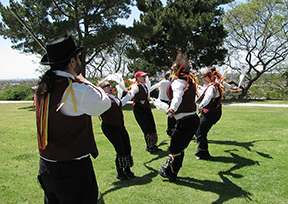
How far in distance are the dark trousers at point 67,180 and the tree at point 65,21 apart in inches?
571

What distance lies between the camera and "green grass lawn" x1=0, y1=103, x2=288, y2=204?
3684mm

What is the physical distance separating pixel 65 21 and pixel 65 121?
626 inches

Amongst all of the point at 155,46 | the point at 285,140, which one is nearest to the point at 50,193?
the point at 285,140

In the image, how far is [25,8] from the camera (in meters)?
15.3

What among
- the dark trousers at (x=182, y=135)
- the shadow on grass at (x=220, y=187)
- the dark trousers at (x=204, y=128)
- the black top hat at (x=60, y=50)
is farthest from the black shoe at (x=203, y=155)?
the black top hat at (x=60, y=50)

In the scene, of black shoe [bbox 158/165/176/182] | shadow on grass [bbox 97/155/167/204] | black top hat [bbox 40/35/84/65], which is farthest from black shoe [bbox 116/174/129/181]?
black top hat [bbox 40/35/84/65]

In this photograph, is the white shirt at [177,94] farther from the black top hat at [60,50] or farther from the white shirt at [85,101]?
the black top hat at [60,50]

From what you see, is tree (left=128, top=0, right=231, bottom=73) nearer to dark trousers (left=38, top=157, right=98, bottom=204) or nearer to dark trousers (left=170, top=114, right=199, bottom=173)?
dark trousers (left=170, top=114, right=199, bottom=173)

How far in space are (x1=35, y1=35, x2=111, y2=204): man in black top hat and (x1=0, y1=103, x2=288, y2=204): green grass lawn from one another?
5.31ft

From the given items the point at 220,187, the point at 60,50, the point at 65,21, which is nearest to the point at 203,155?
the point at 220,187

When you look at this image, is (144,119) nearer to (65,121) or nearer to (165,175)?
(165,175)

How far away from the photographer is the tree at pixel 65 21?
50.9 ft

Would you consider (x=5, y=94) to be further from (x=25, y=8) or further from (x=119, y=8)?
(x=119, y=8)

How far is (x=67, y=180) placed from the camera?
214 cm
